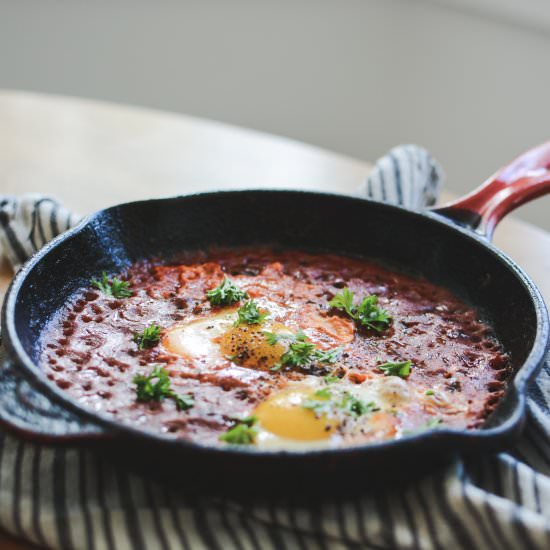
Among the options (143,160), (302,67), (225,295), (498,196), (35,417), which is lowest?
(302,67)

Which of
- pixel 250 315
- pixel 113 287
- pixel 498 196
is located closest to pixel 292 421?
pixel 250 315

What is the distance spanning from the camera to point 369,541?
1.62 m

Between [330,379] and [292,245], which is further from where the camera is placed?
[292,245]

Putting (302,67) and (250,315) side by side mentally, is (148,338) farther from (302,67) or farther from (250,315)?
(302,67)

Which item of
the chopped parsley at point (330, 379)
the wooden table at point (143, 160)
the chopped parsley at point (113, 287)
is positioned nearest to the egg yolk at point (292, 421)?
the chopped parsley at point (330, 379)

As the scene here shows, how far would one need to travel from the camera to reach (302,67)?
6.88m

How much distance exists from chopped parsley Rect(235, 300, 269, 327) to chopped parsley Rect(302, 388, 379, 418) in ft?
1.30

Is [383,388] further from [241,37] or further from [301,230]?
[241,37]

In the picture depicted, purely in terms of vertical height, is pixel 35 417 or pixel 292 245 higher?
pixel 35 417

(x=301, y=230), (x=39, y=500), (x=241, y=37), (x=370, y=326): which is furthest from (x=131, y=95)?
(x=39, y=500)

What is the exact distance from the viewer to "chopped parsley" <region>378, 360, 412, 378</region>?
211 cm

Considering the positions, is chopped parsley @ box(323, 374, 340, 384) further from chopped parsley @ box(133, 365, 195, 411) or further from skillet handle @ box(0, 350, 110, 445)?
skillet handle @ box(0, 350, 110, 445)

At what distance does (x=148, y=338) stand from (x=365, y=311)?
2.12 ft

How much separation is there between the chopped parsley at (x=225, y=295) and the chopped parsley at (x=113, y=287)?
0.84 ft
